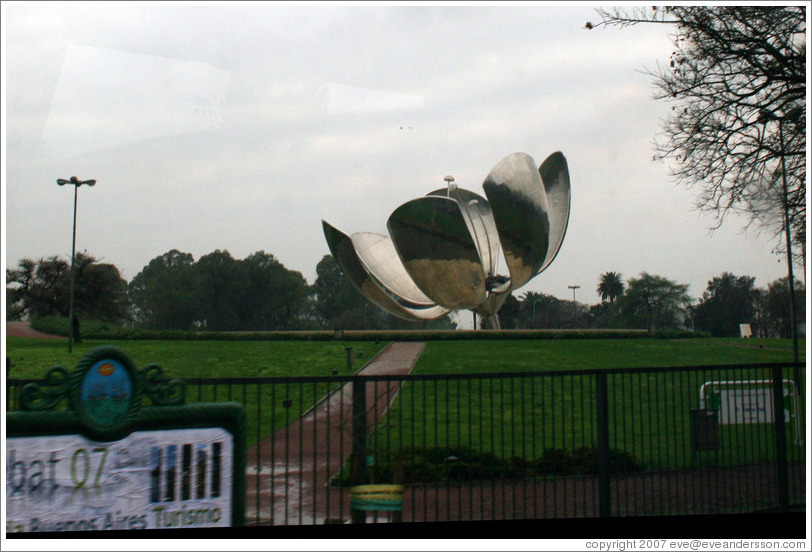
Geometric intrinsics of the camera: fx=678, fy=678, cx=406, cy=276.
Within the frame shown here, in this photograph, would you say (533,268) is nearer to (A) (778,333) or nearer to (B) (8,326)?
(A) (778,333)

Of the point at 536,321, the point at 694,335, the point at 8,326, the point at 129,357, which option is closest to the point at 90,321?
the point at 8,326

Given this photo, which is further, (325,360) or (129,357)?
(325,360)

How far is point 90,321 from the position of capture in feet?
16.1

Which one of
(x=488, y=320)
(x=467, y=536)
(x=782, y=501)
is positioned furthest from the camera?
(x=488, y=320)

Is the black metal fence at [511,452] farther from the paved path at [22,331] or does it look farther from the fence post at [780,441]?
the paved path at [22,331]

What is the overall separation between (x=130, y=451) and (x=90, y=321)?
4.42 ft

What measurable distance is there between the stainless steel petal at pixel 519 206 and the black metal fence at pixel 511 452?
3.34ft

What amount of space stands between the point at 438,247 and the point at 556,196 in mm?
1097

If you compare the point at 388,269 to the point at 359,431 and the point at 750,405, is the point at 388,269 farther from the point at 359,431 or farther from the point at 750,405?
the point at 750,405

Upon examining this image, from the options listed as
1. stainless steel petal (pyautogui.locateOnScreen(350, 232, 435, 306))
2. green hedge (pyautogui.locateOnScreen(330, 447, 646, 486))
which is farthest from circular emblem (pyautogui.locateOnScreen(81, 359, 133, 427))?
stainless steel petal (pyautogui.locateOnScreen(350, 232, 435, 306))

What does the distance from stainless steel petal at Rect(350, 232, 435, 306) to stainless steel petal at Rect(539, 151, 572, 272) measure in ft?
3.42

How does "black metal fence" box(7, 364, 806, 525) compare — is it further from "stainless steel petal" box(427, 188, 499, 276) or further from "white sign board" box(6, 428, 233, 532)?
"stainless steel petal" box(427, 188, 499, 276)

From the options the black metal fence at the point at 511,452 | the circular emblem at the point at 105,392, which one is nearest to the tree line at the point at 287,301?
the black metal fence at the point at 511,452

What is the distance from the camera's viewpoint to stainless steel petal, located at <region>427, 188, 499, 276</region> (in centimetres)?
542
